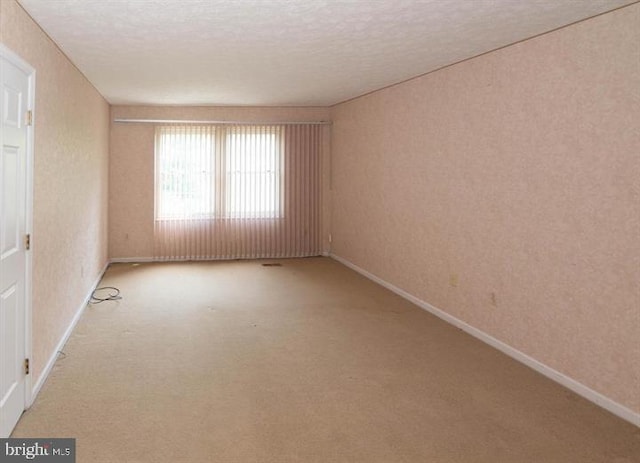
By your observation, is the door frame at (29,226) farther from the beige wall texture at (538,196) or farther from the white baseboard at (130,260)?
the white baseboard at (130,260)

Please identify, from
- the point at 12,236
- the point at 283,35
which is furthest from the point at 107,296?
the point at 283,35

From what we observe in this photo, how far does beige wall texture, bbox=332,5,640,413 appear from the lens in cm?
304

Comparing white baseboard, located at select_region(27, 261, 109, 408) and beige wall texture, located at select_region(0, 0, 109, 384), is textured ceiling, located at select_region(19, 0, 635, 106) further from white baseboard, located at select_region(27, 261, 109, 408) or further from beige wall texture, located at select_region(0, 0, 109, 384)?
white baseboard, located at select_region(27, 261, 109, 408)

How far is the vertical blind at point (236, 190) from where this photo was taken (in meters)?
8.06

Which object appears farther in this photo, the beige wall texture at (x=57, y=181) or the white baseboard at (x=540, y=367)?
the beige wall texture at (x=57, y=181)

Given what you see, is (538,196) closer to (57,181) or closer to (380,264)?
(380,264)

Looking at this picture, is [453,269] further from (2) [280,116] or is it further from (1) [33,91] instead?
(2) [280,116]

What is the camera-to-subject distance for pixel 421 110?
536 centimetres

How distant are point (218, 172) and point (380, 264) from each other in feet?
10.5

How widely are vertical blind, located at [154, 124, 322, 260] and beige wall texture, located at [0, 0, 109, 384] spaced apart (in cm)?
211

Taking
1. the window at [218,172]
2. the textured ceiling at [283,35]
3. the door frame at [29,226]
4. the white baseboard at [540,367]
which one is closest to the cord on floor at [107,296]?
the window at [218,172]

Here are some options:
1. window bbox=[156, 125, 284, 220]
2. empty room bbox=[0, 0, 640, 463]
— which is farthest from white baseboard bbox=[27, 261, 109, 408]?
window bbox=[156, 125, 284, 220]

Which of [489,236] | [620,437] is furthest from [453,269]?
[620,437]

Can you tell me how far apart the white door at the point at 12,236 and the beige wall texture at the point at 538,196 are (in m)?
3.39
